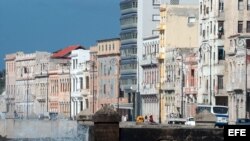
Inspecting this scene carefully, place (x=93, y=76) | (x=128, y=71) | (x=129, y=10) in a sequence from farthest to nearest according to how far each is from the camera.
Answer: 1. (x=93, y=76)
2. (x=129, y=10)
3. (x=128, y=71)

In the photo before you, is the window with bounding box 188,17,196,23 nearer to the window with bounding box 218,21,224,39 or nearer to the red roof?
the window with bounding box 218,21,224,39

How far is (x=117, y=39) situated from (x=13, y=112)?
31581 millimetres

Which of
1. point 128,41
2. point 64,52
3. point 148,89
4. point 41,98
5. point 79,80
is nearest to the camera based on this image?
point 148,89

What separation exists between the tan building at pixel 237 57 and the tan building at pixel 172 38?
18.7m

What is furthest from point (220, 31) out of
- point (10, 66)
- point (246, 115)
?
point (10, 66)

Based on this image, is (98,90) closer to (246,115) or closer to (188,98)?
(188,98)

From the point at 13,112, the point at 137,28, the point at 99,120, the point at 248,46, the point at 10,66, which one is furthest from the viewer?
the point at 10,66

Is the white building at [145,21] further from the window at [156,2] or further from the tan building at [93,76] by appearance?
the tan building at [93,76]

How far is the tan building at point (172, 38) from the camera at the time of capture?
110 m

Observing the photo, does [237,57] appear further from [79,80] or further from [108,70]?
[79,80]

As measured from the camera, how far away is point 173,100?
354ft

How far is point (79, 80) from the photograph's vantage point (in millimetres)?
149875

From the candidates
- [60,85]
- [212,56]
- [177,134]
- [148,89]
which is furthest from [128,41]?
[177,134]

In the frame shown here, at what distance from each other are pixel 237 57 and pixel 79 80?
220 feet
